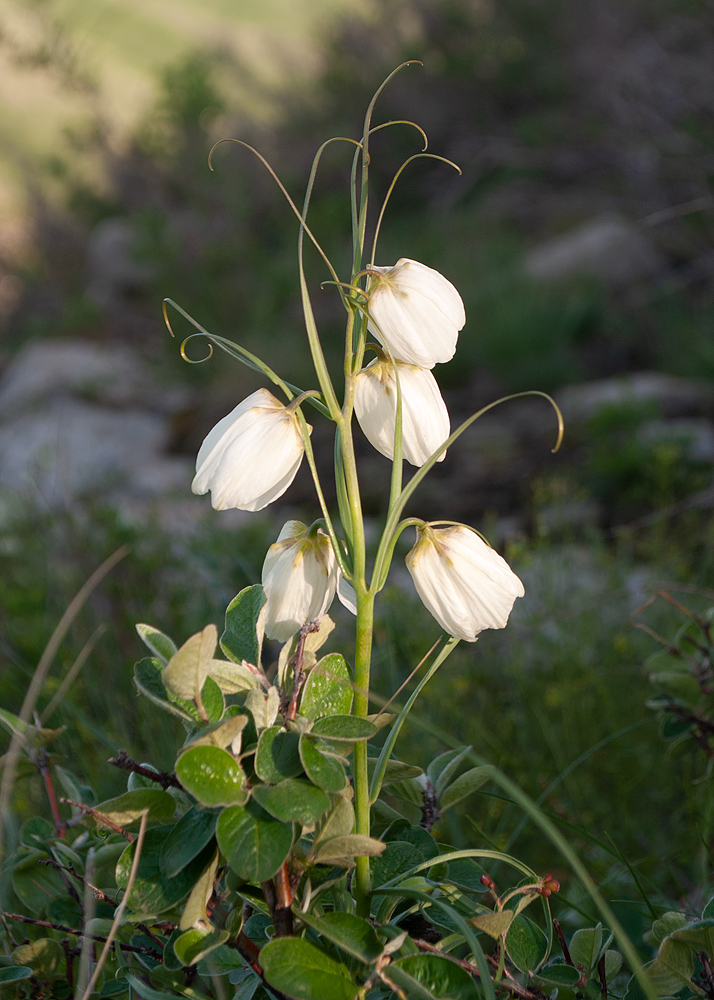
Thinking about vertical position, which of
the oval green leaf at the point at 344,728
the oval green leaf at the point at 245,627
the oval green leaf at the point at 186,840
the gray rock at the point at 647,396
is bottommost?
the gray rock at the point at 647,396

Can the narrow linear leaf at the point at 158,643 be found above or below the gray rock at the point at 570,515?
above

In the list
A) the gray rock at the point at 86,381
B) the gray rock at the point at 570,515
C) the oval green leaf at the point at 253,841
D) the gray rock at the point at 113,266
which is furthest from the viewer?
the gray rock at the point at 113,266

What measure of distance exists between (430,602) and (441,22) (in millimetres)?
7661

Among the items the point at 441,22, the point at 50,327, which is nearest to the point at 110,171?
the point at 50,327

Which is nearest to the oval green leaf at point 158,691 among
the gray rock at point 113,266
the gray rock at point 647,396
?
the gray rock at point 647,396

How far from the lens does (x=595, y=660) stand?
4.97 feet

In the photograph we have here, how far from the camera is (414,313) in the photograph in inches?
21.2

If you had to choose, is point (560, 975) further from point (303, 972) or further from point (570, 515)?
point (570, 515)

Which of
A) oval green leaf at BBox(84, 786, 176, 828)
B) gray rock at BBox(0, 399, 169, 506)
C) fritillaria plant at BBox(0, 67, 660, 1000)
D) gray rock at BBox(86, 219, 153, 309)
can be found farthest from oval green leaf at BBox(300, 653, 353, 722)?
gray rock at BBox(86, 219, 153, 309)

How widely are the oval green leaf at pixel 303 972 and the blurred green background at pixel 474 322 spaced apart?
26cm

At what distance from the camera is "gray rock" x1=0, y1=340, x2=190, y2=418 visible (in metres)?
4.77

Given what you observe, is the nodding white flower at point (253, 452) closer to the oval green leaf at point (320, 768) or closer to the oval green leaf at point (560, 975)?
the oval green leaf at point (320, 768)

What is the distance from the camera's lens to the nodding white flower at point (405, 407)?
58 cm

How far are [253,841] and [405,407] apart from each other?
0.30 metres
